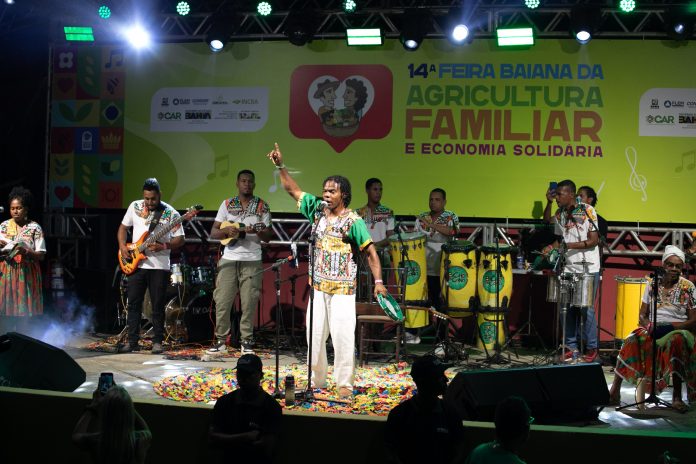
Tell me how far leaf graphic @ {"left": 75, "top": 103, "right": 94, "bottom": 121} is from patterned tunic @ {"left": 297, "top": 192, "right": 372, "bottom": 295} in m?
6.22

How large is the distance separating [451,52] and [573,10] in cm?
169

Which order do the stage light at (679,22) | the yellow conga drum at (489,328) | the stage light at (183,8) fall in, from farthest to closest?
the stage light at (183,8)
the stage light at (679,22)
the yellow conga drum at (489,328)

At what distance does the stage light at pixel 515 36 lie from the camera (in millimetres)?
10594

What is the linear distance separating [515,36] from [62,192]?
691 centimetres

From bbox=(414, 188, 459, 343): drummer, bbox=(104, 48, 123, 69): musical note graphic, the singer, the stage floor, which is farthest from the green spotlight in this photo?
the singer

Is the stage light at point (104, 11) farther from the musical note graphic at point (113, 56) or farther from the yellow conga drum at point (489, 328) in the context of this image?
the yellow conga drum at point (489, 328)

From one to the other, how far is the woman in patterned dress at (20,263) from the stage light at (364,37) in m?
4.70

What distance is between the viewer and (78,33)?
1182 cm

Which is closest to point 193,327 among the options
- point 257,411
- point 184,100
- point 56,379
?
point 184,100

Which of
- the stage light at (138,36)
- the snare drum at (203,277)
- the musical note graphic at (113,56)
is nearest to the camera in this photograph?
the snare drum at (203,277)

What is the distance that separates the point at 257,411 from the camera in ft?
14.1

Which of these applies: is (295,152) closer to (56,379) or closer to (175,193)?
(175,193)

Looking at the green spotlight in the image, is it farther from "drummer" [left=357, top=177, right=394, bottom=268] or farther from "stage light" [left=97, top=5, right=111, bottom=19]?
"drummer" [left=357, top=177, right=394, bottom=268]

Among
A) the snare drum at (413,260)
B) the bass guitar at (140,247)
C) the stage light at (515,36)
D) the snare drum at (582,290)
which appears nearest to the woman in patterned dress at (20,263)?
the bass guitar at (140,247)
